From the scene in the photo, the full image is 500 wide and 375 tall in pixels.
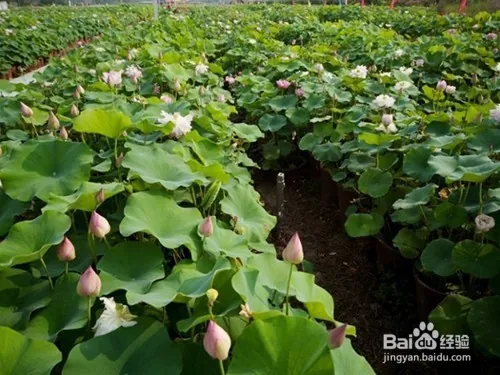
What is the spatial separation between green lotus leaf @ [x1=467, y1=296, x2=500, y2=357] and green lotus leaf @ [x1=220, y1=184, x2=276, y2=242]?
0.73 metres

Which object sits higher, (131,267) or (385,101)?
(131,267)

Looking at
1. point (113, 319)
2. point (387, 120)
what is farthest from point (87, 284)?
point (387, 120)

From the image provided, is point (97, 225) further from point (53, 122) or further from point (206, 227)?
point (53, 122)

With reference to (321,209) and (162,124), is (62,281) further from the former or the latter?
(321,209)

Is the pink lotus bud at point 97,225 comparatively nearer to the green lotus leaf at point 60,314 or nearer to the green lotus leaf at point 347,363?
the green lotus leaf at point 60,314

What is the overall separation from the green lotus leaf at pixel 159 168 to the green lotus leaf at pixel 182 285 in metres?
0.33

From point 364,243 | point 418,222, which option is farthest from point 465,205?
point 364,243

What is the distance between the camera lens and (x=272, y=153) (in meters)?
3.55

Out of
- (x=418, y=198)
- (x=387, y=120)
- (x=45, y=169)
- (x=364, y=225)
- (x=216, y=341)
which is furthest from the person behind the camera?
(x=387, y=120)

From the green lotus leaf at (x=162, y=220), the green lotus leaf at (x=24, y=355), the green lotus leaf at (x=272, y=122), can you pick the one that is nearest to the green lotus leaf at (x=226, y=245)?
the green lotus leaf at (x=162, y=220)

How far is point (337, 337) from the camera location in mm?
801

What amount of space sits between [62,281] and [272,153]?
2.59 metres

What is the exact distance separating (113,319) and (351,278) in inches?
69.9

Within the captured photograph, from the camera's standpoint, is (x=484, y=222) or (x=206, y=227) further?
(x=484, y=222)
